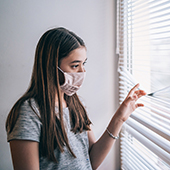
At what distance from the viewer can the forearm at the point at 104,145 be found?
1.01 metres

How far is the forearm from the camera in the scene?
1015 millimetres

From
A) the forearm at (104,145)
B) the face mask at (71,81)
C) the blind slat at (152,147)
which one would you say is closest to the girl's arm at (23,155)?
the face mask at (71,81)

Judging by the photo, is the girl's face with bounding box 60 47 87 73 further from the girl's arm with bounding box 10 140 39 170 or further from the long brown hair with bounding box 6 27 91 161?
the girl's arm with bounding box 10 140 39 170

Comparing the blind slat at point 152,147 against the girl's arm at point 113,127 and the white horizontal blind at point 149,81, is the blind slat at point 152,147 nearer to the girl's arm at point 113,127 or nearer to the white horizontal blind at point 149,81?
the white horizontal blind at point 149,81

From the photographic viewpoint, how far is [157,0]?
100cm

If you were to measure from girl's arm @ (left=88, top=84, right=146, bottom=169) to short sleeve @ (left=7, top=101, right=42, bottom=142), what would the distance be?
0.40m

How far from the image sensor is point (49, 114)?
2.81ft

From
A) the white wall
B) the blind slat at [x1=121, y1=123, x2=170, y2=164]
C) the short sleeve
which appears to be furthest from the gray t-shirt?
the white wall

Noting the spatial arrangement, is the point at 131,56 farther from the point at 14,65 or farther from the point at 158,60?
the point at 14,65

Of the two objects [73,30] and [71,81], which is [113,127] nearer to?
[71,81]

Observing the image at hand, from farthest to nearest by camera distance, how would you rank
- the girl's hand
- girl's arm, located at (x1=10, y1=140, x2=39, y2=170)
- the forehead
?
the girl's hand → the forehead → girl's arm, located at (x1=10, y1=140, x2=39, y2=170)

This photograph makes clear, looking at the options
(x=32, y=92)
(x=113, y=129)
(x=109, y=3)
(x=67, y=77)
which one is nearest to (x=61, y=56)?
(x=67, y=77)

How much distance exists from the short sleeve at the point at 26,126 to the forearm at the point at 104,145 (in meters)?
0.40

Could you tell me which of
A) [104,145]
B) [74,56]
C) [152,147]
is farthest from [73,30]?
[152,147]
